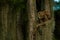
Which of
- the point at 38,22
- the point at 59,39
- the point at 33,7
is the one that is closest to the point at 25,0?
the point at 33,7

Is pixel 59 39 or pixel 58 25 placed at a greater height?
pixel 58 25

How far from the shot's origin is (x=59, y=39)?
179 inches

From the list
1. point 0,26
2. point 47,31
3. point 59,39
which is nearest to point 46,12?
point 47,31

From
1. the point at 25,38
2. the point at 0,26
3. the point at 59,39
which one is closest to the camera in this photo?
the point at 0,26

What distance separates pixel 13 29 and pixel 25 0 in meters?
0.46

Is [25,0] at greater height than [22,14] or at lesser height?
greater

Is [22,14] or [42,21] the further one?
[42,21]

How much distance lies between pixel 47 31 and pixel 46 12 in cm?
30

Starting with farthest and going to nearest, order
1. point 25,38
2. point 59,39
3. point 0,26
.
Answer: point 59,39, point 25,38, point 0,26

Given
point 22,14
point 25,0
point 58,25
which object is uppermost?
point 25,0

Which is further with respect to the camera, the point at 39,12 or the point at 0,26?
the point at 39,12

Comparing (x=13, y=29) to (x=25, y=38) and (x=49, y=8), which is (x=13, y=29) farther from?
(x=49, y=8)

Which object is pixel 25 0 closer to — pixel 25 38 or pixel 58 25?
pixel 25 38

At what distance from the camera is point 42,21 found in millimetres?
3293
